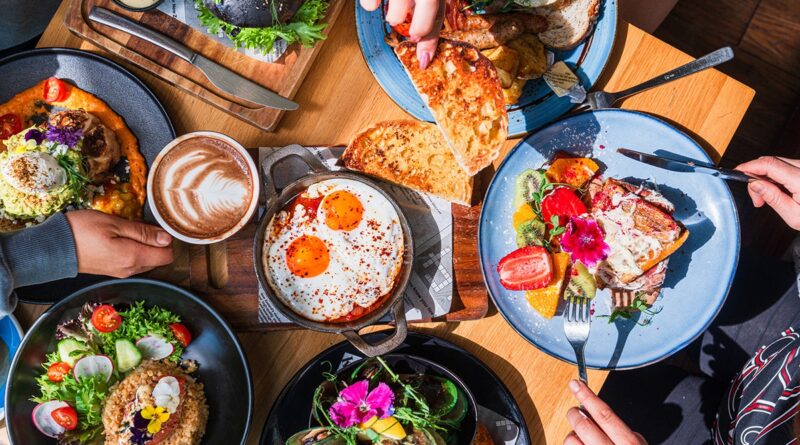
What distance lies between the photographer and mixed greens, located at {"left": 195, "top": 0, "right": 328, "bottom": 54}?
2283 millimetres

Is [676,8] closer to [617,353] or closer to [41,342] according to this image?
[617,353]

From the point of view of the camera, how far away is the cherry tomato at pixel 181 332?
2357mm

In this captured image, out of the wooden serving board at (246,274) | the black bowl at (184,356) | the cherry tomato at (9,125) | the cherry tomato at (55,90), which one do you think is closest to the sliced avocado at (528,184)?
the wooden serving board at (246,274)

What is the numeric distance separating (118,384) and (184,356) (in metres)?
0.25

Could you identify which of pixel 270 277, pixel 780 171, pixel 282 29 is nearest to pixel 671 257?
pixel 780 171

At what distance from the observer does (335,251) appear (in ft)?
7.89

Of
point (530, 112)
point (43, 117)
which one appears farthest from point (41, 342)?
point (530, 112)

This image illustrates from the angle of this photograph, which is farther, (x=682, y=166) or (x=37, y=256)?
(x=682, y=166)

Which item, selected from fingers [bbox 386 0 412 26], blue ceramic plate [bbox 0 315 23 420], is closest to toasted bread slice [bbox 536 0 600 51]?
fingers [bbox 386 0 412 26]

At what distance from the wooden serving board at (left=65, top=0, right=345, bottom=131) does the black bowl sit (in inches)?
29.0

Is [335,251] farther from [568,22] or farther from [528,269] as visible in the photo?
[568,22]

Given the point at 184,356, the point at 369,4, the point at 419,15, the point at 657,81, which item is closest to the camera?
the point at 419,15

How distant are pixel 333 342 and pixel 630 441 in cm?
117

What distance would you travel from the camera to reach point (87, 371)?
7.56 ft
